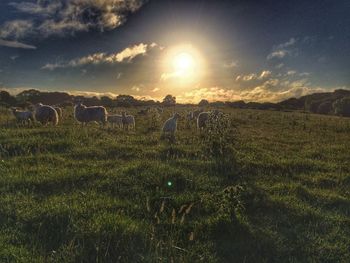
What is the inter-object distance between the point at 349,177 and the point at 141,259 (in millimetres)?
10307

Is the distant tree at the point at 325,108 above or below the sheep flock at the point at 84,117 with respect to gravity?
below

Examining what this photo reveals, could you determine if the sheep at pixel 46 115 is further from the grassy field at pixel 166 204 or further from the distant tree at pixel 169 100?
the distant tree at pixel 169 100

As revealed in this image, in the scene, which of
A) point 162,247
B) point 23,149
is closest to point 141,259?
point 162,247

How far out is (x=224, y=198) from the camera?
10.1m

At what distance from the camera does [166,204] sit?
1023 cm

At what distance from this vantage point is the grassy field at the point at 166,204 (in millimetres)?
7945

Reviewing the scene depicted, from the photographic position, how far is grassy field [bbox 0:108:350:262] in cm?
795

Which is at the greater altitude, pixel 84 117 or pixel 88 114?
pixel 88 114

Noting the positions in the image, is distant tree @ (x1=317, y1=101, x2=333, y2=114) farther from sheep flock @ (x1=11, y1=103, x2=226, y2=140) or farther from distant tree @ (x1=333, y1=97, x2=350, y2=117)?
sheep flock @ (x1=11, y1=103, x2=226, y2=140)

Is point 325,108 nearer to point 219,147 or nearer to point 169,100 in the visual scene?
point 169,100

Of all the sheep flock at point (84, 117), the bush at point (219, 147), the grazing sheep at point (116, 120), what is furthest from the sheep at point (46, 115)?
the bush at point (219, 147)

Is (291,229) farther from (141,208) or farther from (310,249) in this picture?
(141,208)

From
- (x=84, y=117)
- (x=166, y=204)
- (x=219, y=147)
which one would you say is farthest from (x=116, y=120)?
(x=166, y=204)

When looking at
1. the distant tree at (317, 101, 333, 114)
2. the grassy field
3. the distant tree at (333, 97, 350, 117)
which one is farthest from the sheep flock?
the distant tree at (317, 101, 333, 114)
